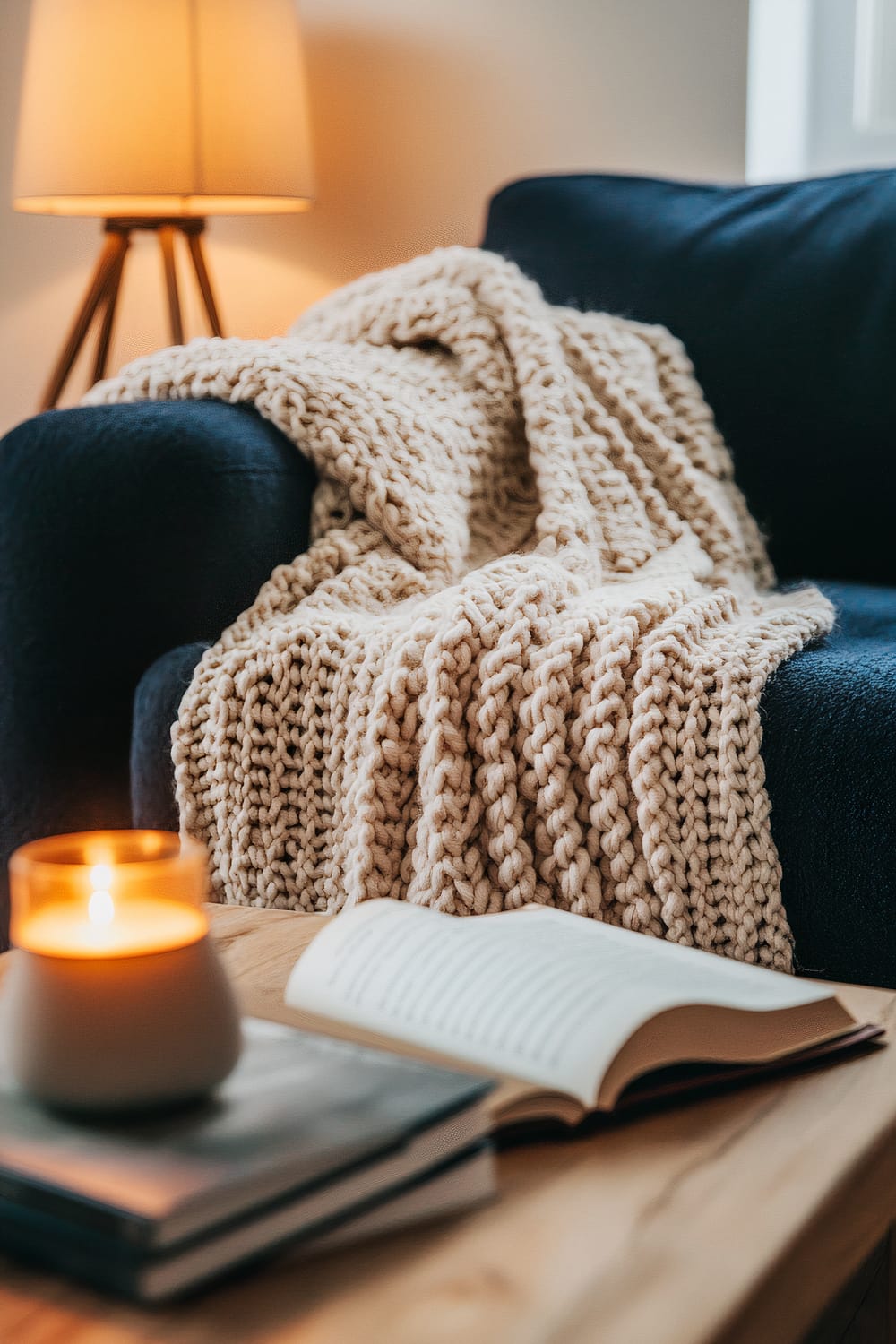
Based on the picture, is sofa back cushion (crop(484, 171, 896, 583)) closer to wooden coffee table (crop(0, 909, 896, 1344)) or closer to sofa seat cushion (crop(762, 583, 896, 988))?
sofa seat cushion (crop(762, 583, 896, 988))

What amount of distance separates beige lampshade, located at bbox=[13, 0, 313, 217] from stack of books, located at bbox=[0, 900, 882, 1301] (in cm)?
147

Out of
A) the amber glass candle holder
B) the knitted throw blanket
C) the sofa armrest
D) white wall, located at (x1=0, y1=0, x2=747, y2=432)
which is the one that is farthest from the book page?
white wall, located at (x1=0, y1=0, x2=747, y2=432)

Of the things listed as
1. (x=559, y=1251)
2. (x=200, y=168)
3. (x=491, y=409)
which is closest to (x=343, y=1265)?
(x=559, y=1251)

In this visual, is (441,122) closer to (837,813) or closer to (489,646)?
(489,646)

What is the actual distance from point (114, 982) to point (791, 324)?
4.29 ft

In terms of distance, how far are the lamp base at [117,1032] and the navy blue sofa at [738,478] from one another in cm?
57

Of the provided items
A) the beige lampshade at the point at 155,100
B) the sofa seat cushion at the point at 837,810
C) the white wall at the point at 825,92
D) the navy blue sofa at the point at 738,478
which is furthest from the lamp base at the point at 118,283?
the sofa seat cushion at the point at 837,810

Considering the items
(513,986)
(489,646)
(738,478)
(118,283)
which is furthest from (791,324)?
(513,986)

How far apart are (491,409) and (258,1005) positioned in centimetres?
90

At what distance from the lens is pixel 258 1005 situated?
0.63 meters

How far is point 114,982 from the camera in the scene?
47cm

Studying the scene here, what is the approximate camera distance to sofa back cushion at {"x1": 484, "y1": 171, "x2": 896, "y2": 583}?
1.54 metres

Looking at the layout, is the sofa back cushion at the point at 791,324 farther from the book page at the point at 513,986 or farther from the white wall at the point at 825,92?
the book page at the point at 513,986

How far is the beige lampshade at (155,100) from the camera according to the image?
1856 mm
